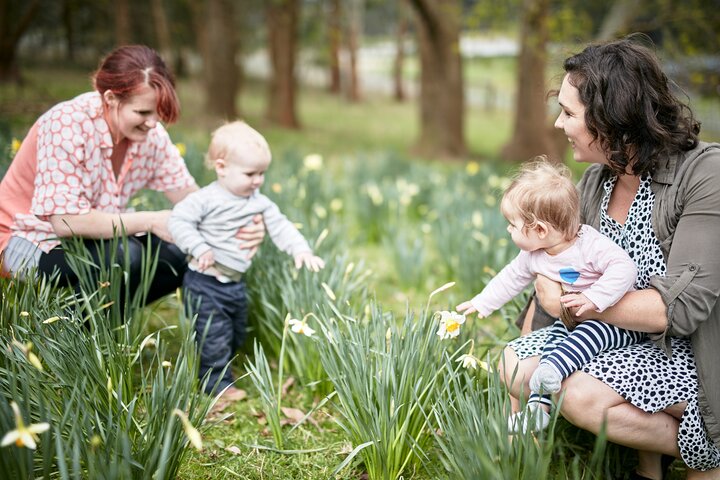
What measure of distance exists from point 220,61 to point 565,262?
10710mm

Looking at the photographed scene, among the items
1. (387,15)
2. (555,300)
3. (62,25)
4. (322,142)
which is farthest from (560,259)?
(387,15)

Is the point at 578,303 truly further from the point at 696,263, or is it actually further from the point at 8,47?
the point at 8,47

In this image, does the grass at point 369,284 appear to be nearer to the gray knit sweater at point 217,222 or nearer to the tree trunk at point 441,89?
the gray knit sweater at point 217,222

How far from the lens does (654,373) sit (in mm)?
1952

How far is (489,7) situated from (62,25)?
50.0ft

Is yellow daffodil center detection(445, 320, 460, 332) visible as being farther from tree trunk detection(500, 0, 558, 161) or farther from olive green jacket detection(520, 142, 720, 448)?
tree trunk detection(500, 0, 558, 161)

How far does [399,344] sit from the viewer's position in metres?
2.07

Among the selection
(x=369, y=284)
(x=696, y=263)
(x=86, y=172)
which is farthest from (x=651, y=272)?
(x=86, y=172)

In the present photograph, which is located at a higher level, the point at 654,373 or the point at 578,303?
the point at 578,303

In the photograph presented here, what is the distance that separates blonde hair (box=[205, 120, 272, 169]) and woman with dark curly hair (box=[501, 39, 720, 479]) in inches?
44.8

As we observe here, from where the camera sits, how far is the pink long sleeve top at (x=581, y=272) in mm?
1977

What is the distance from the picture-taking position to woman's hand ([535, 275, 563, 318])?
2115mm

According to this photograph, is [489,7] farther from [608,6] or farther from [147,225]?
[147,225]

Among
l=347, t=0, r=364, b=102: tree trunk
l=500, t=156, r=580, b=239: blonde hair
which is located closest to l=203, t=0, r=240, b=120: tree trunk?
l=500, t=156, r=580, b=239: blonde hair
